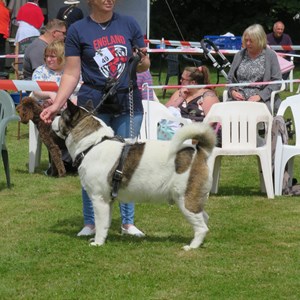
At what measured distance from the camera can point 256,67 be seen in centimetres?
1013

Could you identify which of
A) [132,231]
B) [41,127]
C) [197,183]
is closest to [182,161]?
[197,183]

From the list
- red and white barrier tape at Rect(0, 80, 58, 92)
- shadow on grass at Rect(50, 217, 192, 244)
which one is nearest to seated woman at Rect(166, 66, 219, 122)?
red and white barrier tape at Rect(0, 80, 58, 92)

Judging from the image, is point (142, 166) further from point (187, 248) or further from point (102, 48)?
point (102, 48)

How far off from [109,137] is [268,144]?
8.90 ft

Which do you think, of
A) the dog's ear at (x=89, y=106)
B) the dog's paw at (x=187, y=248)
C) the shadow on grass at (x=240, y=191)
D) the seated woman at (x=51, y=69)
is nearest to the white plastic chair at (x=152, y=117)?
the seated woman at (x=51, y=69)

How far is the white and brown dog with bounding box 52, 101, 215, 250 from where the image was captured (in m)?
6.13

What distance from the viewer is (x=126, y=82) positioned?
6.37 m

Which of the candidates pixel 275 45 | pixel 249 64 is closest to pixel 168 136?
pixel 249 64

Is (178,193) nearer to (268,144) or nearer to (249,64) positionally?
(268,144)

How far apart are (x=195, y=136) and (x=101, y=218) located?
97 cm

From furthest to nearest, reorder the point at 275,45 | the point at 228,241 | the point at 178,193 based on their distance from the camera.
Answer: the point at 275,45, the point at 228,241, the point at 178,193

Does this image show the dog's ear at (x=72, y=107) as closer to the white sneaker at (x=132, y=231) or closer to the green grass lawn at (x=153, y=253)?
the green grass lawn at (x=153, y=253)

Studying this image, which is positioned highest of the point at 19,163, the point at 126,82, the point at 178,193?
the point at 126,82

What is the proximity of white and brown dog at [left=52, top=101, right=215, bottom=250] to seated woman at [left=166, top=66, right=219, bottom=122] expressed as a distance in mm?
3934
